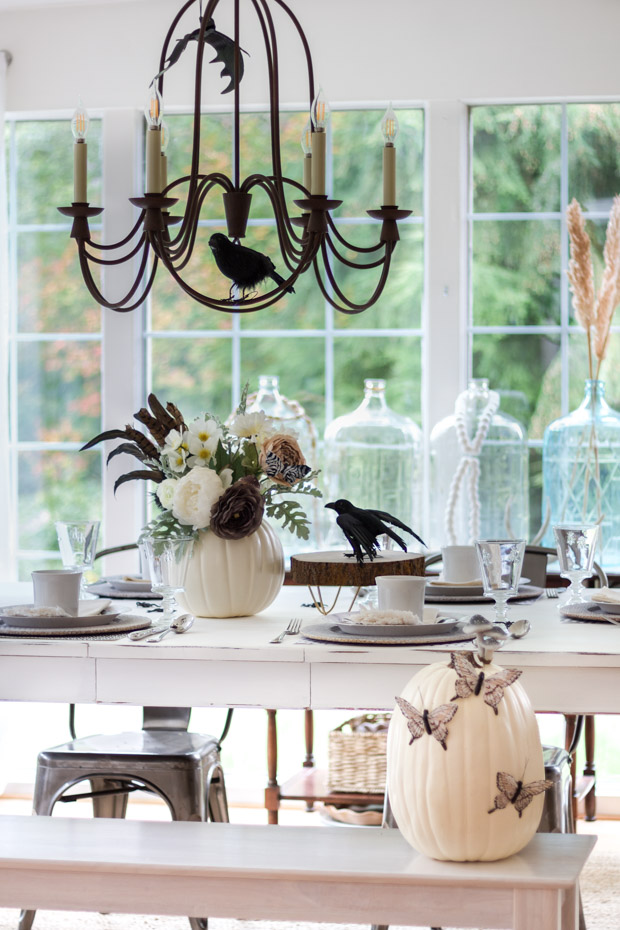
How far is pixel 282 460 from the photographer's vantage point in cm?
217

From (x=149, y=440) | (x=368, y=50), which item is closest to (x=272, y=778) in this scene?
(x=149, y=440)


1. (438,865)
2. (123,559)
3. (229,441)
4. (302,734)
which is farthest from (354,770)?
(438,865)

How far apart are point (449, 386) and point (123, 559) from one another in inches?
45.1

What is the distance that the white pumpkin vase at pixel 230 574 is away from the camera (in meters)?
2.14

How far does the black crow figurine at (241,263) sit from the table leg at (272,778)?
5.32 ft

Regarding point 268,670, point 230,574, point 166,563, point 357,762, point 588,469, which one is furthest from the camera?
point 588,469

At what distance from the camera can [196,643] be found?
6.08 ft

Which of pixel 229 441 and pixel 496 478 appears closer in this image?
pixel 229 441

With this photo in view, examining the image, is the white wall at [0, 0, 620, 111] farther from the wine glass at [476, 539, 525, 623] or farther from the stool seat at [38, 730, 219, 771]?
the stool seat at [38, 730, 219, 771]

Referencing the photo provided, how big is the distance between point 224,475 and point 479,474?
1.47 metres

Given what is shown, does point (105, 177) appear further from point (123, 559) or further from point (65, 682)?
point (65, 682)

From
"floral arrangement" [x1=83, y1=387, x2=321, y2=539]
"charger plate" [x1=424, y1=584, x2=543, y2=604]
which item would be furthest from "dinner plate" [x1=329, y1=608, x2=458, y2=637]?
"charger plate" [x1=424, y1=584, x2=543, y2=604]

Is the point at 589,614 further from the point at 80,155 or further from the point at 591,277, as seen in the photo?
the point at 591,277

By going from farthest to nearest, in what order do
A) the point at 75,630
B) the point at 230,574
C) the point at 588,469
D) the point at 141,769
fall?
1. the point at 588,469
2. the point at 141,769
3. the point at 230,574
4. the point at 75,630
